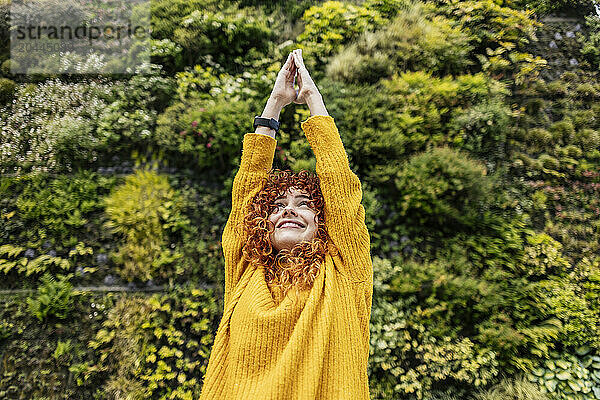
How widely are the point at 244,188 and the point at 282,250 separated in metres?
0.40

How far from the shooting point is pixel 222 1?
5.73m

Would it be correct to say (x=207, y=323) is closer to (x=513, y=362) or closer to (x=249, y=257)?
(x=249, y=257)

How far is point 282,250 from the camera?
1.96m

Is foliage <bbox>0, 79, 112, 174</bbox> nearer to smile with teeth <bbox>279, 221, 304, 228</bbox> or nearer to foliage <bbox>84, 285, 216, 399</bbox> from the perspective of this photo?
foliage <bbox>84, 285, 216, 399</bbox>

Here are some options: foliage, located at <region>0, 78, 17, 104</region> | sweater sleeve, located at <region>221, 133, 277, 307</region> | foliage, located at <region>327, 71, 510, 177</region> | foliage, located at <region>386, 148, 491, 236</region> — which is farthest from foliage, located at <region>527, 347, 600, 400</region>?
foliage, located at <region>0, 78, 17, 104</region>

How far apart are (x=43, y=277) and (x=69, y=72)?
2766 mm

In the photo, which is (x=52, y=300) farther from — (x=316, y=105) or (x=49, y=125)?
(x=316, y=105)

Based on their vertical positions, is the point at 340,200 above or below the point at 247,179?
above

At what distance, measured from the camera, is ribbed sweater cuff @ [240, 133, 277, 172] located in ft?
6.86

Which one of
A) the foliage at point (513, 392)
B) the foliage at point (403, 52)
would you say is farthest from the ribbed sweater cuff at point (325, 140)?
the foliage at point (403, 52)

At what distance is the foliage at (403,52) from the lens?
5105mm

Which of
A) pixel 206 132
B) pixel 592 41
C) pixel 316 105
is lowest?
pixel 206 132

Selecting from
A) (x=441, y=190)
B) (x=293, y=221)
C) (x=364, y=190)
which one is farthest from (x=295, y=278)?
(x=441, y=190)

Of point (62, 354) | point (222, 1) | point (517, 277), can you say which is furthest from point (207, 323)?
point (222, 1)
